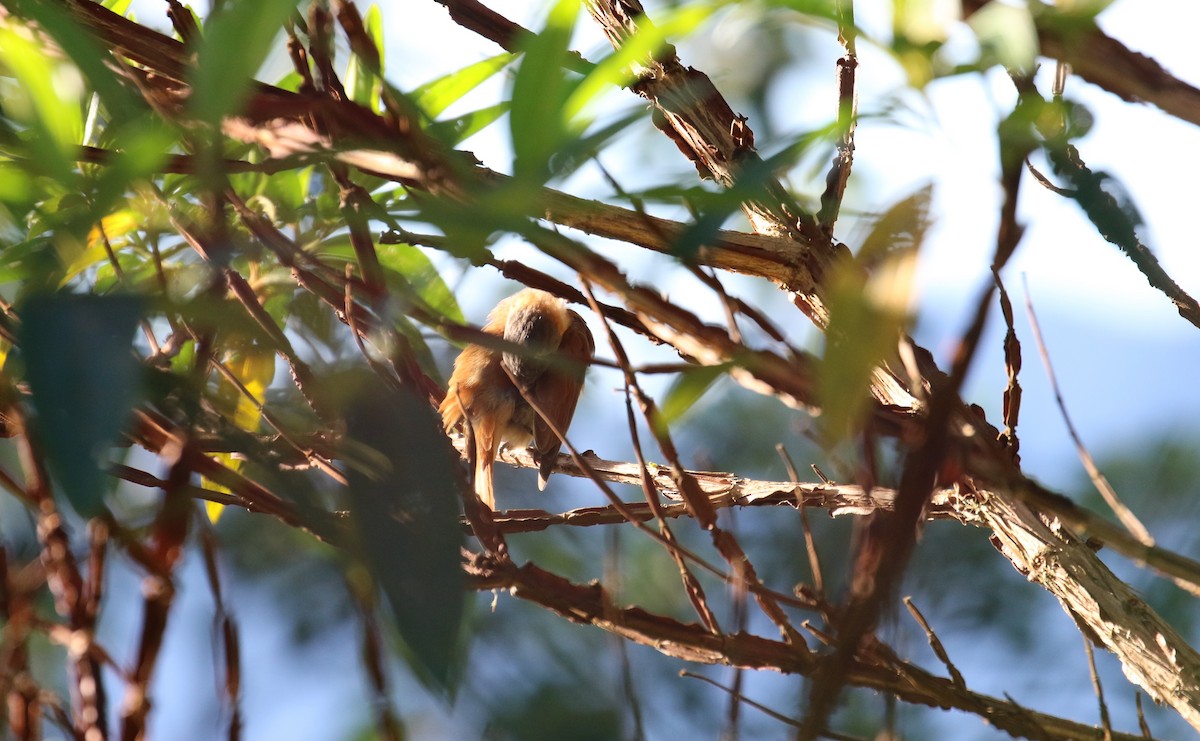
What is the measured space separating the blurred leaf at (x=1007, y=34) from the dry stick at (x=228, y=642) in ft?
1.61

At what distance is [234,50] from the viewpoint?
0.51 m

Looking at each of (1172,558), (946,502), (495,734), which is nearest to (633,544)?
(946,502)

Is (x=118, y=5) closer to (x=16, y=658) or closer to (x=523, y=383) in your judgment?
(x=16, y=658)

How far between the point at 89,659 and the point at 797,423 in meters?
0.42

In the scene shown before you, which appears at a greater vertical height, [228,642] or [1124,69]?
[1124,69]

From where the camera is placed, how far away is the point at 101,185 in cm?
55

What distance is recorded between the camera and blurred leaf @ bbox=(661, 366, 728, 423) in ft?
1.98

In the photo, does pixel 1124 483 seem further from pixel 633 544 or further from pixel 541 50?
pixel 541 50

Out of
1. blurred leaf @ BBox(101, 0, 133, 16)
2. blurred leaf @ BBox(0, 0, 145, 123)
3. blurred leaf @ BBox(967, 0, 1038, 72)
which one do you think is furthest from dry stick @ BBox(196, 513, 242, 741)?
blurred leaf @ BBox(101, 0, 133, 16)

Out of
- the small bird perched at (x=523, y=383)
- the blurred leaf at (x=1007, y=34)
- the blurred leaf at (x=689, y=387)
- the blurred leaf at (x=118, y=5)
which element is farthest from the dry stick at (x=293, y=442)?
the small bird perched at (x=523, y=383)

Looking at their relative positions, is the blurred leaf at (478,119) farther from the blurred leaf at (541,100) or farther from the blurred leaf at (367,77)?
the blurred leaf at (541,100)

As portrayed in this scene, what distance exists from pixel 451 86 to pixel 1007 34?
0.83m

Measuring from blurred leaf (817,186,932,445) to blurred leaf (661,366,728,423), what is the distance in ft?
0.24

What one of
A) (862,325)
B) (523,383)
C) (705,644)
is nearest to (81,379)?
(862,325)
